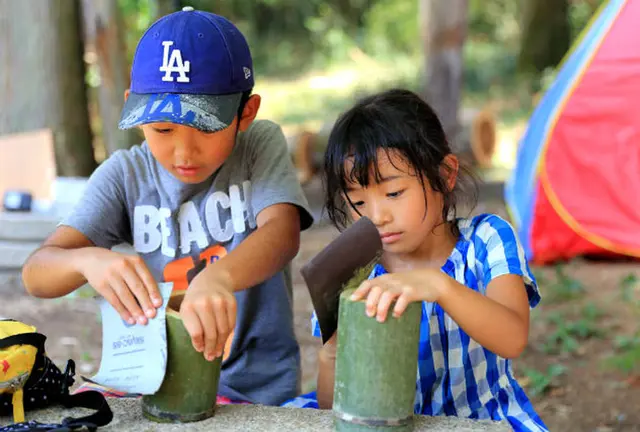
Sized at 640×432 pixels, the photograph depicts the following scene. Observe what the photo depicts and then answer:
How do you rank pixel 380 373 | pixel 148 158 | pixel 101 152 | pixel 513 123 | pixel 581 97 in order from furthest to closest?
pixel 513 123, pixel 101 152, pixel 581 97, pixel 148 158, pixel 380 373

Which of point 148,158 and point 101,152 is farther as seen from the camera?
point 101,152

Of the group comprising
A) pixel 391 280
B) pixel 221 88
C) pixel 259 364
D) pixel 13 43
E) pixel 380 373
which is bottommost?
pixel 259 364

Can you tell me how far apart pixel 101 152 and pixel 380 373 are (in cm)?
876

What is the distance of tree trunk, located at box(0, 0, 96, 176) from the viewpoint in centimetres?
578

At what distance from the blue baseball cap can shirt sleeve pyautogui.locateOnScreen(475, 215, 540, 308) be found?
22.9 inches

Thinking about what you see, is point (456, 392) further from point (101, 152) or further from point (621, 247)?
point (101, 152)

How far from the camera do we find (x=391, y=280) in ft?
4.57

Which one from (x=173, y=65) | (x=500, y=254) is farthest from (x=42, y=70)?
(x=500, y=254)

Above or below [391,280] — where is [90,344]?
below

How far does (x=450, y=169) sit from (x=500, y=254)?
241 millimetres

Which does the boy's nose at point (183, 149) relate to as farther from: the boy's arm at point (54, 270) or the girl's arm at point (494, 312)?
the girl's arm at point (494, 312)

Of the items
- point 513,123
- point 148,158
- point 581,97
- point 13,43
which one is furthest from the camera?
point 513,123

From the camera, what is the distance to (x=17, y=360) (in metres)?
1.52

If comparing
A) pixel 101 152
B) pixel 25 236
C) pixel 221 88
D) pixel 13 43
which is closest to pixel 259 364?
pixel 221 88
